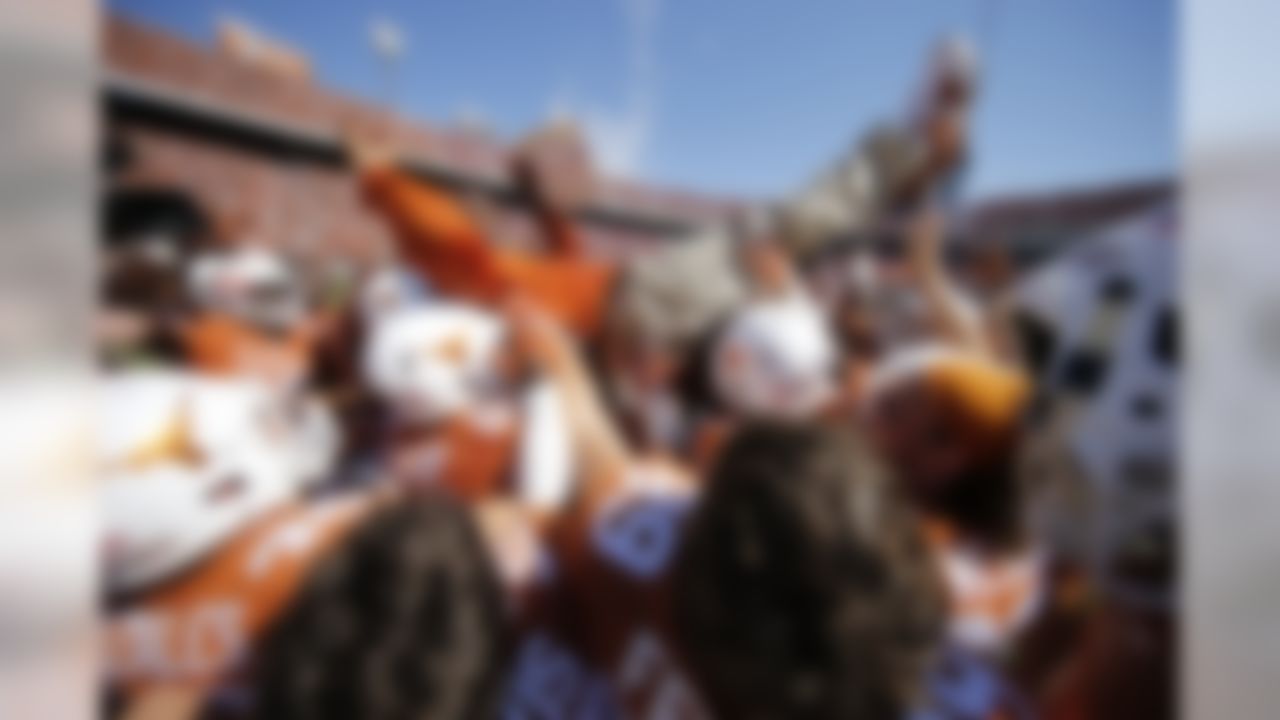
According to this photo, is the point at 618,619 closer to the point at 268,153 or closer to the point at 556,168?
the point at 556,168

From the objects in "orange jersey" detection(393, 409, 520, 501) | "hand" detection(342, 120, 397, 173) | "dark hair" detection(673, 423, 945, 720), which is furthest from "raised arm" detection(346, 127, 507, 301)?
"dark hair" detection(673, 423, 945, 720)

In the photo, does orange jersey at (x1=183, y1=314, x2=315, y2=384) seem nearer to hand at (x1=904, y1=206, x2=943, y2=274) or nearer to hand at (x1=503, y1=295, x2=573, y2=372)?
hand at (x1=503, y1=295, x2=573, y2=372)

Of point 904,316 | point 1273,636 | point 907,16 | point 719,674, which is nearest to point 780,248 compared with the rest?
point 904,316

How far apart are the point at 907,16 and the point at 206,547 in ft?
2.95

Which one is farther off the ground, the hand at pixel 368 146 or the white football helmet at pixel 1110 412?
the hand at pixel 368 146

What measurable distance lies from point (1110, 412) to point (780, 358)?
0.32m

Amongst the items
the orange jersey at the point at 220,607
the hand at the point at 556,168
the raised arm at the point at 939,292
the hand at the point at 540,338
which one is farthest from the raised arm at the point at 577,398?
the raised arm at the point at 939,292

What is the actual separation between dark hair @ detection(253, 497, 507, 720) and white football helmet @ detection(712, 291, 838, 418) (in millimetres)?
319

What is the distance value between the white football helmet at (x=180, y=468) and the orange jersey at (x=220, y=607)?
23 millimetres

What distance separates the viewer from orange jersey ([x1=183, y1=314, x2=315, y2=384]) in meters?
1.21

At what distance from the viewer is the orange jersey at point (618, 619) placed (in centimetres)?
109

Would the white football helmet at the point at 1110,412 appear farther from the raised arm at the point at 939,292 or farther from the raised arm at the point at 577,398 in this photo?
the raised arm at the point at 577,398

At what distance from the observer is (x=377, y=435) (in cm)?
120

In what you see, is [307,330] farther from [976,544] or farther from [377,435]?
[976,544]
